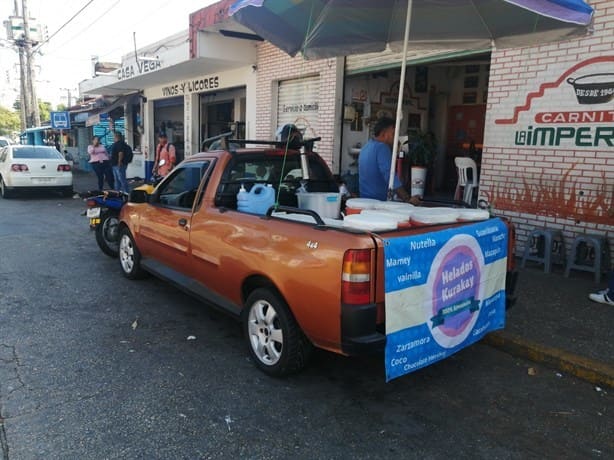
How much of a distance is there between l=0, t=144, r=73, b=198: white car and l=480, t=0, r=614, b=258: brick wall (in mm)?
12238

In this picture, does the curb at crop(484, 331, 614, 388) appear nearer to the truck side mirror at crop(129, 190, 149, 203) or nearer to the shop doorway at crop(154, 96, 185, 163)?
the truck side mirror at crop(129, 190, 149, 203)

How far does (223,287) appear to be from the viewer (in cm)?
409

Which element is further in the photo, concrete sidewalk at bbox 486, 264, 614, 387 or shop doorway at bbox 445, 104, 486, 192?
shop doorway at bbox 445, 104, 486, 192

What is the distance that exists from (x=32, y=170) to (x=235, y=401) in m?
13.2

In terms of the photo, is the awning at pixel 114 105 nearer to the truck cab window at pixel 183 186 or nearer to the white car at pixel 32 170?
the white car at pixel 32 170

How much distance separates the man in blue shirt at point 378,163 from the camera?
17.0ft

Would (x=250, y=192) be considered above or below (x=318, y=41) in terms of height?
below

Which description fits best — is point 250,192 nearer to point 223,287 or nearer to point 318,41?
point 223,287

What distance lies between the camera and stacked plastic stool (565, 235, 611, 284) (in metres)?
5.72

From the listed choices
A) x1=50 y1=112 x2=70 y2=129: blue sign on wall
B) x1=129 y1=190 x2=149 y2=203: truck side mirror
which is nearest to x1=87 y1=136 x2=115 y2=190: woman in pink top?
x1=50 y1=112 x2=70 y2=129: blue sign on wall

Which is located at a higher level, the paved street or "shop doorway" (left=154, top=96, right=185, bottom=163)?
"shop doorway" (left=154, top=96, right=185, bottom=163)

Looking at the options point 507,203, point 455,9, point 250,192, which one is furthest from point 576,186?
point 250,192

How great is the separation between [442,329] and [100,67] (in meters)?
20.9

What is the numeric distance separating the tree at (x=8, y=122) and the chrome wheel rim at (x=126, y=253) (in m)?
93.5
